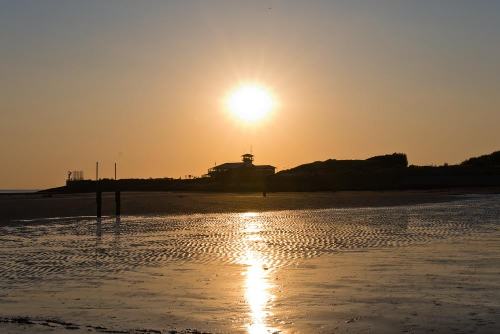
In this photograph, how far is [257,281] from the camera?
1357 cm

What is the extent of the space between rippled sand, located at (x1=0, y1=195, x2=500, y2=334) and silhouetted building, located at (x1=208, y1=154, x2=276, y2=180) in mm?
109271

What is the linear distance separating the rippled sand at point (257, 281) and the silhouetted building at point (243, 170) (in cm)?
10927

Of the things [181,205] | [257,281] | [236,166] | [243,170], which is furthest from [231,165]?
[257,281]

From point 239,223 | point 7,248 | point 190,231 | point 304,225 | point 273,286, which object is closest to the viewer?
point 273,286

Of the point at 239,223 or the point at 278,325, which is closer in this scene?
the point at 278,325

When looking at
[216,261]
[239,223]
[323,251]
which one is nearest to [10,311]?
[216,261]

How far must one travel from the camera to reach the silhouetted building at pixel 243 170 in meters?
137

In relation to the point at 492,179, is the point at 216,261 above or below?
below

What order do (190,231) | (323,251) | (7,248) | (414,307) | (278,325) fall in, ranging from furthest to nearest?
(190,231) → (7,248) → (323,251) → (414,307) → (278,325)

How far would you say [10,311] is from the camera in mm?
10898

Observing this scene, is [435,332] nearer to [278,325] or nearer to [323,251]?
[278,325]

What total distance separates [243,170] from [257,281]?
128 metres

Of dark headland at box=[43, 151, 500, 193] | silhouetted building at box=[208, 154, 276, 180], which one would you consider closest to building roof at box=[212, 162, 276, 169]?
silhouetted building at box=[208, 154, 276, 180]

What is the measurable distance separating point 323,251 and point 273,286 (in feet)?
20.3
